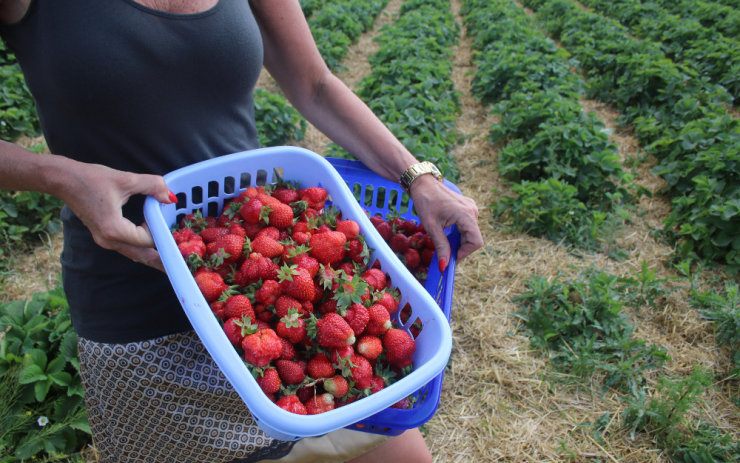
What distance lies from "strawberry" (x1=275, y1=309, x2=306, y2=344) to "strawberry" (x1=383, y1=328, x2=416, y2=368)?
23cm

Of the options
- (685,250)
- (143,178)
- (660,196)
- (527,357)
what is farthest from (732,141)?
(143,178)

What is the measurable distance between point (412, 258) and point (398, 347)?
0.49 metres

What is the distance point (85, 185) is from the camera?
1.24m

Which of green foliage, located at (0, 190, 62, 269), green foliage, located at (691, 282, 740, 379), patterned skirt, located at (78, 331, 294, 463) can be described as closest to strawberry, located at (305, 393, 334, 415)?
patterned skirt, located at (78, 331, 294, 463)

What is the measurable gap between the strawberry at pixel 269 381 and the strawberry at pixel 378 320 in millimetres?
293

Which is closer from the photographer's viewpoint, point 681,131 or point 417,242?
point 417,242

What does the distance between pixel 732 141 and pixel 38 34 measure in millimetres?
5157

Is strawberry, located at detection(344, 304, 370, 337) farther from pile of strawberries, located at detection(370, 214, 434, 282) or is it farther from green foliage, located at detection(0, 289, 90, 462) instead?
green foliage, located at detection(0, 289, 90, 462)

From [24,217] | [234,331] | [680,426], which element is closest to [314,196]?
[234,331]

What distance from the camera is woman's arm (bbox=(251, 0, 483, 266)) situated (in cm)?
173

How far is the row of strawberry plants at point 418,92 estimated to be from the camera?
4.76 metres

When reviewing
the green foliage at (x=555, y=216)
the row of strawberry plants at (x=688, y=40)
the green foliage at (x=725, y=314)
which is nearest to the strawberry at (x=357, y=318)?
the green foliage at (x=725, y=314)

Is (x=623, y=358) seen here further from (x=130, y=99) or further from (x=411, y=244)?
(x=130, y=99)

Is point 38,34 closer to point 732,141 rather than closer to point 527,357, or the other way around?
point 527,357
